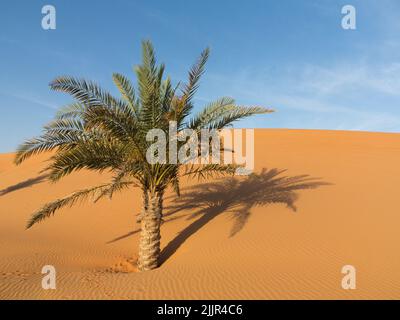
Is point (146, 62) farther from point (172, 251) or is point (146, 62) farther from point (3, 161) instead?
point (3, 161)

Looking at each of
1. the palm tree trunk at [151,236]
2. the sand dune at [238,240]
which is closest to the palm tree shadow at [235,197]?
the sand dune at [238,240]

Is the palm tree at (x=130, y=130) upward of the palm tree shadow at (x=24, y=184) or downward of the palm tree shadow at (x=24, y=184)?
upward

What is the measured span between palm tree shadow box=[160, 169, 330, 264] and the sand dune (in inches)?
1.9

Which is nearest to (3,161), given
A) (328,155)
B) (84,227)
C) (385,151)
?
(84,227)

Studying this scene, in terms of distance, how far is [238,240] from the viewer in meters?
10.3

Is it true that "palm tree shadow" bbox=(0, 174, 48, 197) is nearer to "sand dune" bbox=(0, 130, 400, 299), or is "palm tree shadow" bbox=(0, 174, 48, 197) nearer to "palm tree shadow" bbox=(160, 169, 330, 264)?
"sand dune" bbox=(0, 130, 400, 299)

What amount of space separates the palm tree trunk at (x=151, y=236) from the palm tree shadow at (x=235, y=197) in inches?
29.5

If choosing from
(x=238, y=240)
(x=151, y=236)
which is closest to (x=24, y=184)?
(x=151, y=236)

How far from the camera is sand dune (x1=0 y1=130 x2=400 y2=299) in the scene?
6.97m

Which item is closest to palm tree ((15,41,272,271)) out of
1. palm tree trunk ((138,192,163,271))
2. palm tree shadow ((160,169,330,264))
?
palm tree trunk ((138,192,163,271))

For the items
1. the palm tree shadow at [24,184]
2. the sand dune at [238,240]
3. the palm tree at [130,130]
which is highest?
the palm tree at [130,130]

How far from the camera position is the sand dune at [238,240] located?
6973 millimetres

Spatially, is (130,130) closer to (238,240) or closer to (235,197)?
(238,240)

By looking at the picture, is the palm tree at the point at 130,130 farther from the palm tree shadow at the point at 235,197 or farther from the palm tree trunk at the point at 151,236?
the palm tree shadow at the point at 235,197
